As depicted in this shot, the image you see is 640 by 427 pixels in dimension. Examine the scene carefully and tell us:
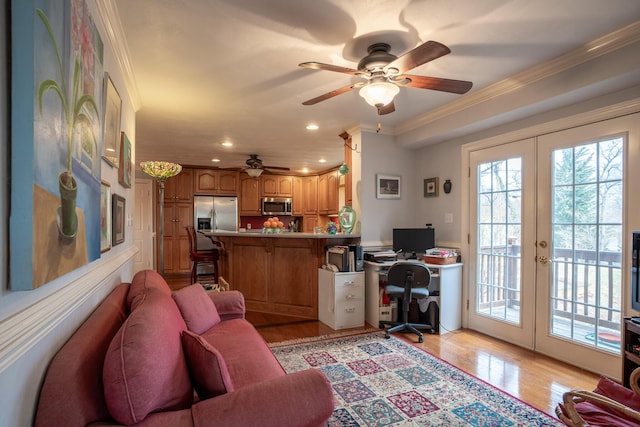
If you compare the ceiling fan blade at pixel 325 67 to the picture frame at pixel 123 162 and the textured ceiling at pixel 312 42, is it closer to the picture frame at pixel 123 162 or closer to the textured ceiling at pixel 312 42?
the textured ceiling at pixel 312 42

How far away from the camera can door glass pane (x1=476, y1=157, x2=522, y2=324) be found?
10.6ft

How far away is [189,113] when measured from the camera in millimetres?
3549

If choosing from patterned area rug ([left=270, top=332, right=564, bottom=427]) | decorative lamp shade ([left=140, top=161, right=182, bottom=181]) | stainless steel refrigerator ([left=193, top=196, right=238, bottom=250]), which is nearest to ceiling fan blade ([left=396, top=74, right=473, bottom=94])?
patterned area rug ([left=270, top=332, right=564, bottom=427])

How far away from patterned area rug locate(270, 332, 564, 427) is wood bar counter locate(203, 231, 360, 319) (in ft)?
3.14

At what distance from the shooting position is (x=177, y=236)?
273 inches

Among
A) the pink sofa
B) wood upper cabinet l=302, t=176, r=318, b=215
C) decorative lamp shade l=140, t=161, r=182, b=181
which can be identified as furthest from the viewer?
wood upper cabinet l=302, t=176, r=318, b=215

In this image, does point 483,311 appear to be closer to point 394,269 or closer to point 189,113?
point 394,269

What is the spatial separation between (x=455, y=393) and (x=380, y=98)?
211 centimetres

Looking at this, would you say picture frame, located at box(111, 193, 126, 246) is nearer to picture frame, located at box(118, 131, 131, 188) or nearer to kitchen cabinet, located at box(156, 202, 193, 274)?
picture frame, located at box(118, 131, 131, 188)

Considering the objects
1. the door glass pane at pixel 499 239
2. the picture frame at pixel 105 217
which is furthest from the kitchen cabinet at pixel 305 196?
the picture frame at pixel 105 217

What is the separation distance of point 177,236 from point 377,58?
6.08 meters

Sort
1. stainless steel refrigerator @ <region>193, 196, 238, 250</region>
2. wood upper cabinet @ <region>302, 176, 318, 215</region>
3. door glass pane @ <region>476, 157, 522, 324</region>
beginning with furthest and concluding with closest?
wood upper cabinet @ <region>302, 176, 318, 215</region> → stainless steel refrigerator @ <region>193, 196, 238, 250</region> → door glass pane @ <region>476, 157, 522, 324</region>

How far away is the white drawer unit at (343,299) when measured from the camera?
368cm

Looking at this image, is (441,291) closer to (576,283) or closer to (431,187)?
(576,283)
